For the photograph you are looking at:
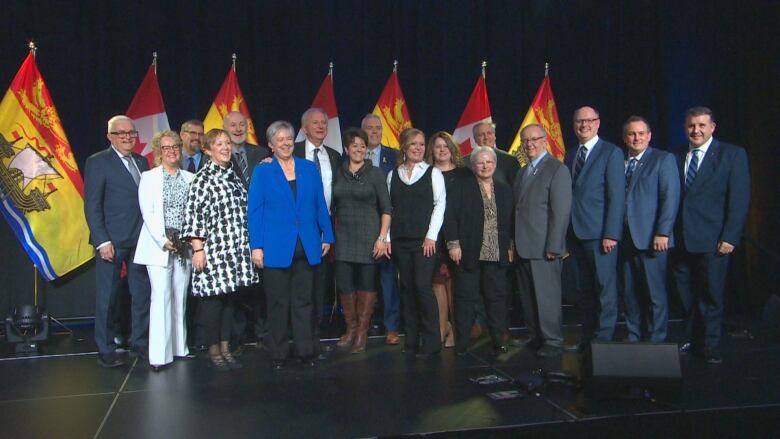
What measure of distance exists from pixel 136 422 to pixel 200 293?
0.89 m

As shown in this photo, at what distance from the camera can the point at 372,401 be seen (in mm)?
3172

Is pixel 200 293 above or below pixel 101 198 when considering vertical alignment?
below

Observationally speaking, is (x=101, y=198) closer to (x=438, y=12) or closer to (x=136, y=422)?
(x=136, y=422)

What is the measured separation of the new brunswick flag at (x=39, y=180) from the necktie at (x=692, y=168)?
4356 millimetres

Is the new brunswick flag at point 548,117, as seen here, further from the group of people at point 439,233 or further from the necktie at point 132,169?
the necktie at point 132,169

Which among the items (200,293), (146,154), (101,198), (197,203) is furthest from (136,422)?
(146,154)

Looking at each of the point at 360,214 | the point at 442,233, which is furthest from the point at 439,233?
the point at 360,214

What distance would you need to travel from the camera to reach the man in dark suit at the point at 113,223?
3.98 meters

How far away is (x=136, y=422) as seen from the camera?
2926 mm

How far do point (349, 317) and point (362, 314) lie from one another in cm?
10

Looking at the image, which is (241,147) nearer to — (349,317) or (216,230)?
(216,230)

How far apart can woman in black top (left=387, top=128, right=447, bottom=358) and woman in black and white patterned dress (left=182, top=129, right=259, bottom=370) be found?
3.02 ft

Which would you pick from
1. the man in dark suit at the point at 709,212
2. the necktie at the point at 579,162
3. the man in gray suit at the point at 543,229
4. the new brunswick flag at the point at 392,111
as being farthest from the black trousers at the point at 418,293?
the new brunswick flag at the point at 392,111

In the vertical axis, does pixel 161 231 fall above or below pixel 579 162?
below
